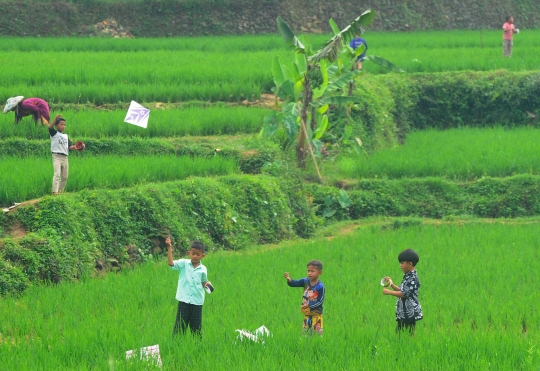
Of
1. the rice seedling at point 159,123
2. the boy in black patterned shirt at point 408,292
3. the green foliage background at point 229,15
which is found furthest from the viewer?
the green foliage background at point 229,15

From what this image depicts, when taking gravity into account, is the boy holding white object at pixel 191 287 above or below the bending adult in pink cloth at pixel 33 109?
below

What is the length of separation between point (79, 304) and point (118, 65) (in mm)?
9185

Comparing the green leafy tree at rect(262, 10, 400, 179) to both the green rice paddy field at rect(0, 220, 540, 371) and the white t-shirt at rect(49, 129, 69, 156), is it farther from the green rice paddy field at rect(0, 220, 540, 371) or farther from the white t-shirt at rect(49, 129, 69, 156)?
the white t-shirt at rect(49, 129, 69, 156)

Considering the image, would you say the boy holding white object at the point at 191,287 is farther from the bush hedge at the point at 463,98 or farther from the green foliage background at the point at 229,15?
the green foliage background at the point at 229,15

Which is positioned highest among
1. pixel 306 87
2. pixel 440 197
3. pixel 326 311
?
pixel 306 87

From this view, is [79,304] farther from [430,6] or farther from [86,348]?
[430,6]

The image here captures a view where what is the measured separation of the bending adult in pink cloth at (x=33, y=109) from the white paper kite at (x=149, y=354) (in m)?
5.92

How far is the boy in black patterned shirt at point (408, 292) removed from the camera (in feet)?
21.5

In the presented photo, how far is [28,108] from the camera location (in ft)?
38.9

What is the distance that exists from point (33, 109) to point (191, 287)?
564 cm

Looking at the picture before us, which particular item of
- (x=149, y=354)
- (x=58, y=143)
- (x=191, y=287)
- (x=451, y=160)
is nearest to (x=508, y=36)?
(x=451, y=160)

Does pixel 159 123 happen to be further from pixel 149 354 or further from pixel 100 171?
pixel 149 354

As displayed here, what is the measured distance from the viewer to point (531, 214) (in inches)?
511

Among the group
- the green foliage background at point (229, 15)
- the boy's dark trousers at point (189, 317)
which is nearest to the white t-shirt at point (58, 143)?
the boy's dark trousers at point (189, 317)
